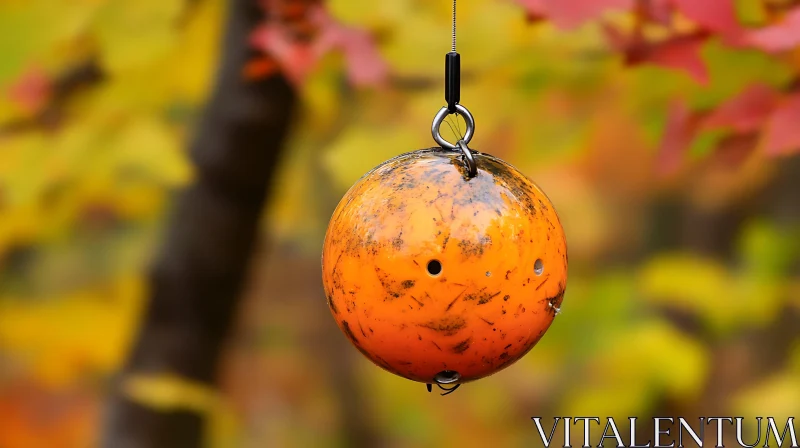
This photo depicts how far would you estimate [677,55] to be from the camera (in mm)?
1860

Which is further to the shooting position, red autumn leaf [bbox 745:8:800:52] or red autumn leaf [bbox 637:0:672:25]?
red autumn leaf [bbox 637:0:672:25]

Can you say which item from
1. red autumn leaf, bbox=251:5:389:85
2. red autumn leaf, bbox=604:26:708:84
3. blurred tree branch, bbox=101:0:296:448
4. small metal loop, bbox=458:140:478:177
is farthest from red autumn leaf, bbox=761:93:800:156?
blurred tree branch, bbox=101:0:296:448

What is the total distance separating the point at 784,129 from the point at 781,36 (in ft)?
0.72

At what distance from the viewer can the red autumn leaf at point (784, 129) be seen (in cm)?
174

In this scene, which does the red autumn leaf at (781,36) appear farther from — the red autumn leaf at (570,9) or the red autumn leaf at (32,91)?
the red autumn leaf at (32,91)

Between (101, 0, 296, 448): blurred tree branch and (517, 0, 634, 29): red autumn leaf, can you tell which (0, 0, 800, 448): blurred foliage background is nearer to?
(517, 0, 634, 29): red autumn leaf

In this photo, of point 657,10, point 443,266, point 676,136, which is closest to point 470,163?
point 443,266

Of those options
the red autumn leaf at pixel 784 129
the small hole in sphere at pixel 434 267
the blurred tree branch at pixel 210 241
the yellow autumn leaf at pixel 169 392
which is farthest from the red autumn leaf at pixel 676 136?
the yellow autumn leaf at pixel 169 392

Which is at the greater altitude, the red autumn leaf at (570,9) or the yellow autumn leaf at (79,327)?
the yellow autumn leaf at (79,327)

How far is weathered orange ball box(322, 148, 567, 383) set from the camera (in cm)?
126

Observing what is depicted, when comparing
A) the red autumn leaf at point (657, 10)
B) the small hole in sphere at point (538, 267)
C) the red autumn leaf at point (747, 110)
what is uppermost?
the red autumn leaf at point (657, 10)

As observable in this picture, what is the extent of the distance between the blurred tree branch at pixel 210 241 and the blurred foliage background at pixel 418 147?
0.45 feet

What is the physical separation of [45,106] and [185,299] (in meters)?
0.84

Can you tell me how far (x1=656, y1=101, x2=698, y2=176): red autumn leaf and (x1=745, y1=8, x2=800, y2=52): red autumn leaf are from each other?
406 millimetres
